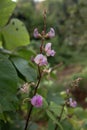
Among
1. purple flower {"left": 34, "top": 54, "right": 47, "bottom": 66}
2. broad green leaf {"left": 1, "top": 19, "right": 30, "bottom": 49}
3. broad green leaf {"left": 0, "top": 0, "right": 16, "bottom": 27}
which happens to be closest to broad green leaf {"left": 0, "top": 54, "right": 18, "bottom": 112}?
purple flower {"left": 34, "top": 54, "right": 47, "bottom": 66}

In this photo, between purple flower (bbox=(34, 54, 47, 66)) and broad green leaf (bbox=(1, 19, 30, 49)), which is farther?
broad green leaf (bbox=(1, 19, 30, 49))

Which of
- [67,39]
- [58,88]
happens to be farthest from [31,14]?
[58,88]

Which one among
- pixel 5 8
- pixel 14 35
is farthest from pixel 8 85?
pixel 14 35

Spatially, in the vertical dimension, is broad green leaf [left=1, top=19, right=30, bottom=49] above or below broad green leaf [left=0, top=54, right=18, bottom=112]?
below

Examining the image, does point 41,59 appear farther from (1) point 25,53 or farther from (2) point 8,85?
(1) point 25,53

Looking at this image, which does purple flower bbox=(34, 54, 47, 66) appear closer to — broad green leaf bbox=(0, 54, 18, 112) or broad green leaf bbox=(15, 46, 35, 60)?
broad green leaf bbox=(0, 54, 18, 112)

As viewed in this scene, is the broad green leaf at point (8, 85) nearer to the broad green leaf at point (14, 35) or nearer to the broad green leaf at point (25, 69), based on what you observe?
the broad green leaf at point (25, 69)

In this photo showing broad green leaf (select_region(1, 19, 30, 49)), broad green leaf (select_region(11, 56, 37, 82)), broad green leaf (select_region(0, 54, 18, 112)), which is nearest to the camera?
broad green leaf (select_region(0, 54, 18, 112))
